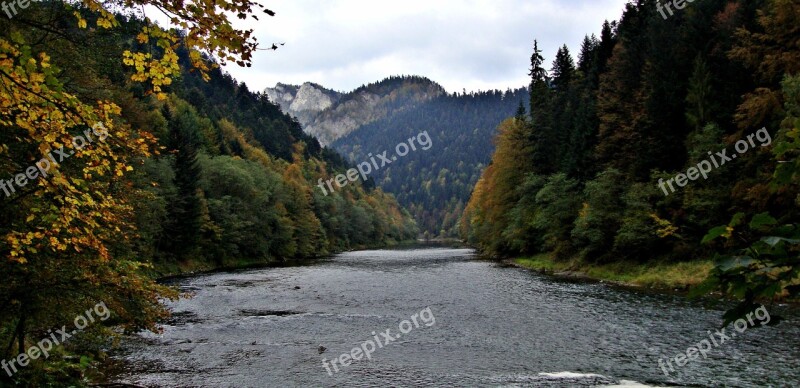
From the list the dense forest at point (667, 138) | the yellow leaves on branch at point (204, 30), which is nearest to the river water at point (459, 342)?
the dense forest at point (667, 138)

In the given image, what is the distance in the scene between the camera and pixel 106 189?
13562 mm

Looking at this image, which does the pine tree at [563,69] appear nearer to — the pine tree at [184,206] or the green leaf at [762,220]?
the pine tree at [184,206]

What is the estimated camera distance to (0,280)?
9.42 m

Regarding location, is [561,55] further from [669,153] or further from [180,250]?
[180,250]

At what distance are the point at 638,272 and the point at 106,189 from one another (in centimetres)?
3464

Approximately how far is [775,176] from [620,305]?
2504cm

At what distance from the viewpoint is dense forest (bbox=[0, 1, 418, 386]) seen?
5.16m

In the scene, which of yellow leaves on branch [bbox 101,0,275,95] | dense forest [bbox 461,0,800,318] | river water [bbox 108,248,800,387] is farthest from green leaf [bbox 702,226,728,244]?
dense forest [bbox 461,0,800,318]

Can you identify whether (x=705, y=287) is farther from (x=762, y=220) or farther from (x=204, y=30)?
(x=204, y=30)

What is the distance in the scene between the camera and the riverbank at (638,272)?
30703mm

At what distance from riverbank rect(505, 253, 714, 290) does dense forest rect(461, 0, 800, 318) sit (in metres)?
0.97

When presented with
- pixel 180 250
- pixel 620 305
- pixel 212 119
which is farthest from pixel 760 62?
pixel 212 119

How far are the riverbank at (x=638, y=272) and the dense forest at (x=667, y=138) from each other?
0.97m

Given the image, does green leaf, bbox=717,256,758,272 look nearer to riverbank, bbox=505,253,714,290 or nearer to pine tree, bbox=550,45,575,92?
riverbank, bbox=505,253,714,290
